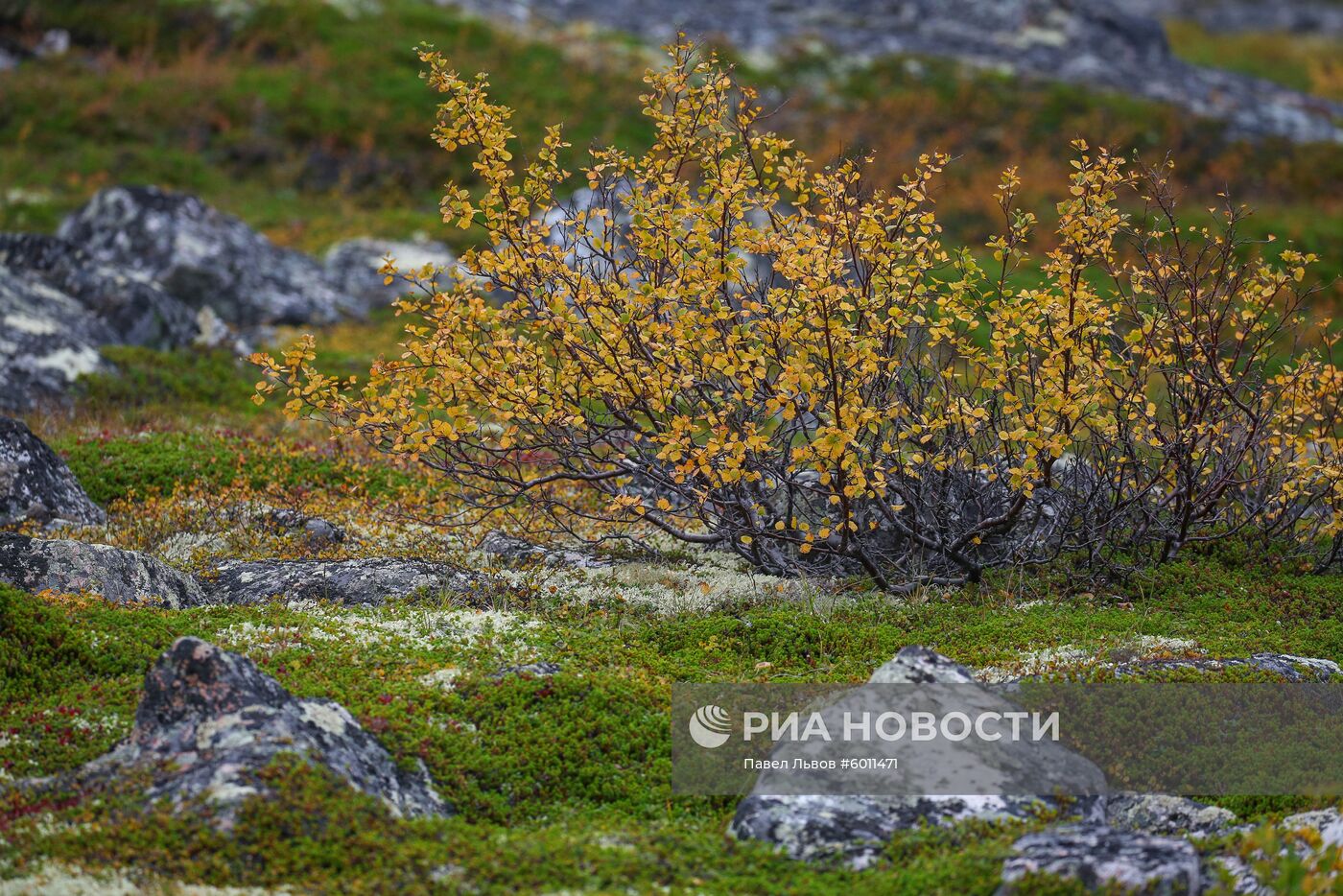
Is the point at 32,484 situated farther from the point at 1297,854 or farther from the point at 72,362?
the point at 1297,854

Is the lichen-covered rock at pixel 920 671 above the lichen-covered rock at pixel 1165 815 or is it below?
above

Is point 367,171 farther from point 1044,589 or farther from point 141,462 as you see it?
point 1044,589

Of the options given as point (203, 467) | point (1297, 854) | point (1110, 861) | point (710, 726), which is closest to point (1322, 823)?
point (1297, 854)

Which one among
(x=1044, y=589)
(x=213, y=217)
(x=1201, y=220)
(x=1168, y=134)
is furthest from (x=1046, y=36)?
(x=1044, y=589)

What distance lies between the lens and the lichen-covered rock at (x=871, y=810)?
284 inches

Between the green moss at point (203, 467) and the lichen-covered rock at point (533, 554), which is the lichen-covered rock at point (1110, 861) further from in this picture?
the green moss at point (203, 467)

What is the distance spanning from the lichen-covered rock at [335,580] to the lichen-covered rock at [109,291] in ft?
31.7

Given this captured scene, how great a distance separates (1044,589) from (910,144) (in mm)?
22126

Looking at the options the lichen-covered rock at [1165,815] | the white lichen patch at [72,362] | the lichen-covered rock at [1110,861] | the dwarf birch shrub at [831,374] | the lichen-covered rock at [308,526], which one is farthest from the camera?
the white lichen patch at [72,362]

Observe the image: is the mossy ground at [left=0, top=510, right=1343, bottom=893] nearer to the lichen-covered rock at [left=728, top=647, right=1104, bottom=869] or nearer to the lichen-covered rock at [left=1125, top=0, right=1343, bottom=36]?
the lichen-covered rock at [left=728, top=647, right=1104, bottom=869]

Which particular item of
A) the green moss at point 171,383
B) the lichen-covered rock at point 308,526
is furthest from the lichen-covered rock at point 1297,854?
the green moss at point 171,383

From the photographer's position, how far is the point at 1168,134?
106 ft

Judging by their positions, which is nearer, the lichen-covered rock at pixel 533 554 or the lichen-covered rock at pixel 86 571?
the lichen-covered rock at pixel 86 571

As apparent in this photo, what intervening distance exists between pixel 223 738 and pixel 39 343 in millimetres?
12813
